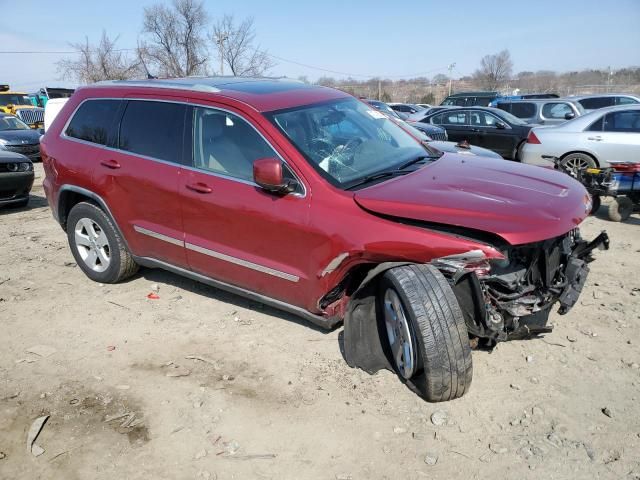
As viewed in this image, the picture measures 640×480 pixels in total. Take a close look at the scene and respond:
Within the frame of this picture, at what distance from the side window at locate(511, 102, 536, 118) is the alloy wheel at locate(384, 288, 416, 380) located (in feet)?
43.7

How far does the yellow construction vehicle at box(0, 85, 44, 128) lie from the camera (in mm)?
22016

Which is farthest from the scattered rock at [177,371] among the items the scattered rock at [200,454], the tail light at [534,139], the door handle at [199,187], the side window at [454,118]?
the side window at [454,118]

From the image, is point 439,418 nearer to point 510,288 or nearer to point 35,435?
point 510,288

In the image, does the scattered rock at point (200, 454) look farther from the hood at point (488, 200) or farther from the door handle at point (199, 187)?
the door handle at point (199, 187)

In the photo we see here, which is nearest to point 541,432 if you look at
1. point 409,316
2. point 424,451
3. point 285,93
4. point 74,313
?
point 424,451

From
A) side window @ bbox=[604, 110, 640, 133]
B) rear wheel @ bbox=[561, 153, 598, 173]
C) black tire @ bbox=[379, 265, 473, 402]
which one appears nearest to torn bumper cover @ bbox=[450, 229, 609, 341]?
black tire @ bbox=[379, 265, 473, 402]

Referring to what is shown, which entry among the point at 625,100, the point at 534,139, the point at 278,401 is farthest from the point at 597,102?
the point at 278,401

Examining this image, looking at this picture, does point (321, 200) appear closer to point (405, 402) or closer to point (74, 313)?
point (405, 402)

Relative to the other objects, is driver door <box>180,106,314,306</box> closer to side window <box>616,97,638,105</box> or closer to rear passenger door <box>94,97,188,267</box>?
rear passenger door <box>94,97,188,267</box>

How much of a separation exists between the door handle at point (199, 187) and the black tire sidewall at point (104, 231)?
4.19 ft

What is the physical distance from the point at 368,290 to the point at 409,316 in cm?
46

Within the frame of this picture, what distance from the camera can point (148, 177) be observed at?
4.09m

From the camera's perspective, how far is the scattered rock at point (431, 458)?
2627mm

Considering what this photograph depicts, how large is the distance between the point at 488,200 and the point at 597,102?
15870 millimetres
